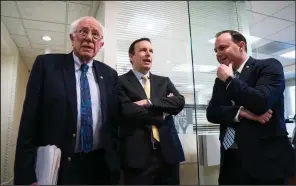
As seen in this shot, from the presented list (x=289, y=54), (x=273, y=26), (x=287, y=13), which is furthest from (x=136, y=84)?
(x=289, y=54)

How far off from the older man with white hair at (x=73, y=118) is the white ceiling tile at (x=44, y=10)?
2.03m

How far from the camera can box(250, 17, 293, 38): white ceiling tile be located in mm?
3508

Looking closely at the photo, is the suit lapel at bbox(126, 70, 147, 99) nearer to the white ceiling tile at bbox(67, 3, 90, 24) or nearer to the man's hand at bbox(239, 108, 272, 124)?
the man's hand at bbox(239, 108, 272, 124)

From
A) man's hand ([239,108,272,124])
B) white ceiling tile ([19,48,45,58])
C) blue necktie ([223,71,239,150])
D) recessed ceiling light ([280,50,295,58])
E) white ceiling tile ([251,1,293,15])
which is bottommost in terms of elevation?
blue necktie ([223,71,239,150])

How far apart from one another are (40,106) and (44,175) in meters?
0.40

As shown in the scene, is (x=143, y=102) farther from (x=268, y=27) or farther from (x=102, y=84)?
(x=268, y=27)

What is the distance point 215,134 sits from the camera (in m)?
1.82

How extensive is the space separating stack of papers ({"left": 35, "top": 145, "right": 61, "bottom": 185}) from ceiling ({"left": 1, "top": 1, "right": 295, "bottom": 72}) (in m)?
1.82

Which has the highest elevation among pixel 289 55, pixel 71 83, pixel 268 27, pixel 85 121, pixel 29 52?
pixel 268 27

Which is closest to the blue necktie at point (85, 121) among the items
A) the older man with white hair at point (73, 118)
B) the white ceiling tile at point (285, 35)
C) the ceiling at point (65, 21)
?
the older man with white hair at point (73, 118)

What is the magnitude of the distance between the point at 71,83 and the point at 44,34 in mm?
3198

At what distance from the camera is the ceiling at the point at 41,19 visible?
3064mm

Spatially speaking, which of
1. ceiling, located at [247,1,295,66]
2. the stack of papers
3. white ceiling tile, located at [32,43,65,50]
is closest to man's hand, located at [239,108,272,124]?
the stack of papers

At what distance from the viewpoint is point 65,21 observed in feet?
11.6
